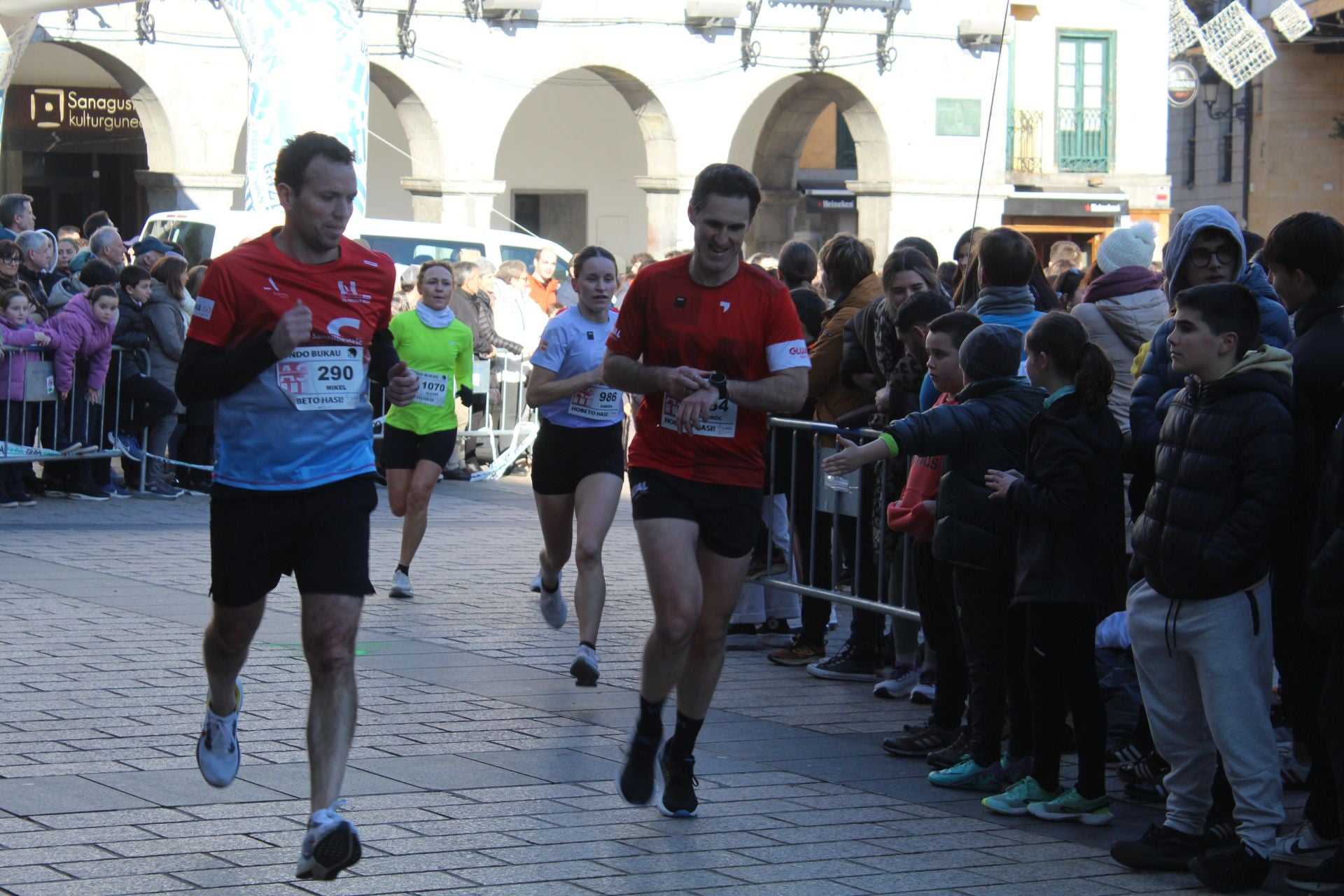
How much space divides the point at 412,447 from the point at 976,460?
4584 mm

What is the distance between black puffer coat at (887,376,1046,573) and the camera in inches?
255

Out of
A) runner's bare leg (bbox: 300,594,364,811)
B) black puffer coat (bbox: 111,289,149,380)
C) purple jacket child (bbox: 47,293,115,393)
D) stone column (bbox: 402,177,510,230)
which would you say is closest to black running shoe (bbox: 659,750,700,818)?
runner's bare leg (bbox: 300,594,364,811)

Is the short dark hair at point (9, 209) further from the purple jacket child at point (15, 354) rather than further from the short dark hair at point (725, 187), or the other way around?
the short dark hair at point (725, 187)

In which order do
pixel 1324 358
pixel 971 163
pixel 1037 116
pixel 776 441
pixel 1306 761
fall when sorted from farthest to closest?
pixel 1037 116 → pixel 971 163 → pixel 776 441 → pixel 1306 761 → pixel 1324 358

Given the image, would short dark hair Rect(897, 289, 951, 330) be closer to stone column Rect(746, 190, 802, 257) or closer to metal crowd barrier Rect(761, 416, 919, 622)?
metal crowd barrier Rect(761, 416, 919, 622)

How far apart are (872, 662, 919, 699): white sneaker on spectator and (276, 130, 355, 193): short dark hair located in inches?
147

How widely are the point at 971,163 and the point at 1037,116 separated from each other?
3.90 m

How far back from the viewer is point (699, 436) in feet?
19.7

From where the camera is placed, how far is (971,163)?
3048cm

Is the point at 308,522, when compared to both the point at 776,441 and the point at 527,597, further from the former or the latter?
the point at 527,597

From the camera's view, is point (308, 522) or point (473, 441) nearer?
point (308, 522)

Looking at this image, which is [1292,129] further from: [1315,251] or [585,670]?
[1315,251]

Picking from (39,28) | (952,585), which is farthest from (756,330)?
(39,28)

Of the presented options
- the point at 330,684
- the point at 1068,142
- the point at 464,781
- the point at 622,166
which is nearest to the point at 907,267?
the point at 464,781
